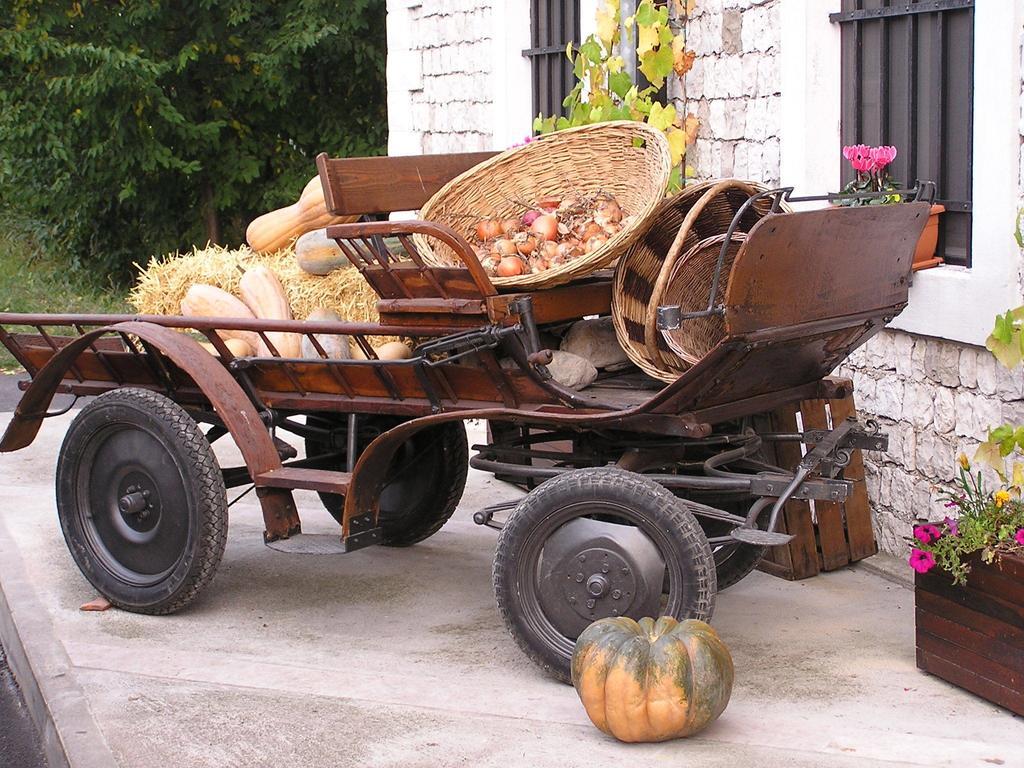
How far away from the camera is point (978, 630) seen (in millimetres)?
3996

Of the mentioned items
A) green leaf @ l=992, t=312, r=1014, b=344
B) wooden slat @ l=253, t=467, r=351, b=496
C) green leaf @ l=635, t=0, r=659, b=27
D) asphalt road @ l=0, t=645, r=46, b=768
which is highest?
green leaf @ l=635, t=0, r=659, b=27

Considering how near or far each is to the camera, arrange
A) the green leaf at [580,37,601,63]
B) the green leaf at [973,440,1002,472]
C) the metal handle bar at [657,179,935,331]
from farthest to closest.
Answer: the green leaf at [580,37,601,63], the green leaf at [973,440,1002,472], the metal handle bar at [657,179,935,331]

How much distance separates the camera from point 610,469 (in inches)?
162

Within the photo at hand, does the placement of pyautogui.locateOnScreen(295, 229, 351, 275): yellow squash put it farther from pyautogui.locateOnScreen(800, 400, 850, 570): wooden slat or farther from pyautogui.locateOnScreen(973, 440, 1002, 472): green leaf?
pyautogui.locateOnScreen(973, 440, 1002, 472): green leaf

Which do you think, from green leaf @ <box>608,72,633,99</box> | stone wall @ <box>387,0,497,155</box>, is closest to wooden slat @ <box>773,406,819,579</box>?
green leaf @ <box>608,72,633,99</box>

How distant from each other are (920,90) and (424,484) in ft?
8.14

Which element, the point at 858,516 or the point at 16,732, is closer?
the point at 16,732

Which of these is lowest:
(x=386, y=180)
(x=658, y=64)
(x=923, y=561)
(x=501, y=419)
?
(x=923, y=561)

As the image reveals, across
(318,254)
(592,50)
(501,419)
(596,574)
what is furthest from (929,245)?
(318,254)

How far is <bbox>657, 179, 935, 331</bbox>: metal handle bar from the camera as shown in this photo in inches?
154

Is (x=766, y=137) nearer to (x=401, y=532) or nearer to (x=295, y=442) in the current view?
(x=401, y=532)

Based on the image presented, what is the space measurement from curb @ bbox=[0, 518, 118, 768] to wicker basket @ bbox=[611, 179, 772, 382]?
1953 millimetres

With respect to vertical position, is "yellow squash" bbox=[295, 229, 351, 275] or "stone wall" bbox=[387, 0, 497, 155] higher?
"stone wall" bbox=[387, 0, 497, 155]

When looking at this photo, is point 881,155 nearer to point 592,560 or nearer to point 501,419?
point 501,419
